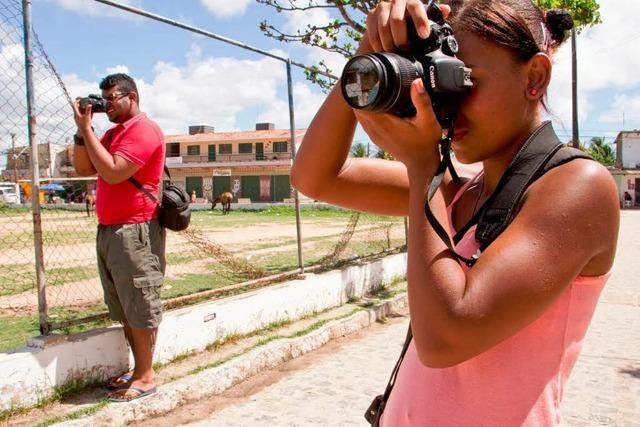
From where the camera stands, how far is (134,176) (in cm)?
407

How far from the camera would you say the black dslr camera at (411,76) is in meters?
1.08

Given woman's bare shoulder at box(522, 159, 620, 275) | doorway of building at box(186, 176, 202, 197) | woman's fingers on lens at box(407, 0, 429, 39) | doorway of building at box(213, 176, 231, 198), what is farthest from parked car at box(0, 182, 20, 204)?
doorway of building at box(186, 176, 202, 197)

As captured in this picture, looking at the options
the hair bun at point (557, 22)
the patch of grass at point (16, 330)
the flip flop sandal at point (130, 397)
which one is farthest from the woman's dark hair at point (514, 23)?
the patch of grass at point (16, 330)

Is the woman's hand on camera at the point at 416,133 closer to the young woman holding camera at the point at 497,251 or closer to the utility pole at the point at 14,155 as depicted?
the young woman holding camera at the point at 497,251

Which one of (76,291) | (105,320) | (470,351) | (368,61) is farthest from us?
(76,291)

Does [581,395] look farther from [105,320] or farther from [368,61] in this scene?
[368,61]

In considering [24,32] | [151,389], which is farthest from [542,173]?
[24,32]

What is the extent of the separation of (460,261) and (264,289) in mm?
5322

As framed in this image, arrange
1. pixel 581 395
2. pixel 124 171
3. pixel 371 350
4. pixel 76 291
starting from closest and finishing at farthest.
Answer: pixel 124 171, pixel 581 395, pixel 371 350, pixel 76 291

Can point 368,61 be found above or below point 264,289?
above

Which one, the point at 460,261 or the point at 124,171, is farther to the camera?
the point at 124,171

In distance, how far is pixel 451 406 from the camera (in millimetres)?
1144

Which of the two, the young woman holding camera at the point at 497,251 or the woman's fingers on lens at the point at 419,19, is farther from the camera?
the woman's fingers on lens at the point at 419,19

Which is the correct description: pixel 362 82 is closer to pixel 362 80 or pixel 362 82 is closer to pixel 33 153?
pixel 362 80
